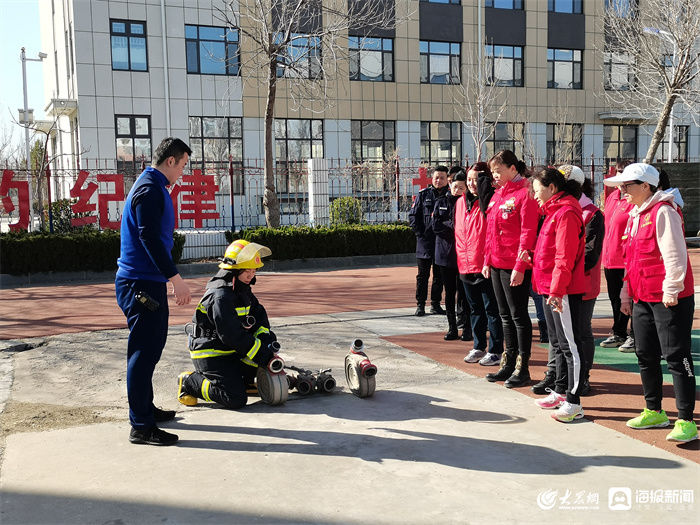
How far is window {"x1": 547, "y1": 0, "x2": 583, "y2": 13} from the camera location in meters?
30.4

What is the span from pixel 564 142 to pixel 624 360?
26.0 metres

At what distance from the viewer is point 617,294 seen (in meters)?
7.23

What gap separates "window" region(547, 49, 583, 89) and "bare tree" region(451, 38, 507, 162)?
3.01 m

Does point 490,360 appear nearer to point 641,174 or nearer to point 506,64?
point 641,174

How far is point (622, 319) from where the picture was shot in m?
7.25

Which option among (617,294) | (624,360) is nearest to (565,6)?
(617,294)

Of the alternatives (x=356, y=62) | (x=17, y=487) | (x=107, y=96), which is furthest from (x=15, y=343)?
(x=356, y=62)

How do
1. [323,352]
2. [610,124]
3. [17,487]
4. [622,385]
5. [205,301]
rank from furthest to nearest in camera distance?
[610,124]
[323,352]
[622,385]
[205,301]
[17,487]

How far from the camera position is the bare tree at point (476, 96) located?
28266 mm

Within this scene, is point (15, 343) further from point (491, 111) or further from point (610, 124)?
point (610, 124)

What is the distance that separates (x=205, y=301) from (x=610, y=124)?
31.3 meters

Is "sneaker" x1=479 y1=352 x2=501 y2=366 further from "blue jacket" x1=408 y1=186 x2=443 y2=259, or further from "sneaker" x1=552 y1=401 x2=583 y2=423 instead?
"blue jacket" x1=408 y1=186 x2=443 y2=259

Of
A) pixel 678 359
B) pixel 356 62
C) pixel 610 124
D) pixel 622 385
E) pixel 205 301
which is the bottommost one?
pixel 622 385

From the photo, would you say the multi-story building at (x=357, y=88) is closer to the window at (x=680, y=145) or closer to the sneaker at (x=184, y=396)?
the window at (x=680, y=145)
